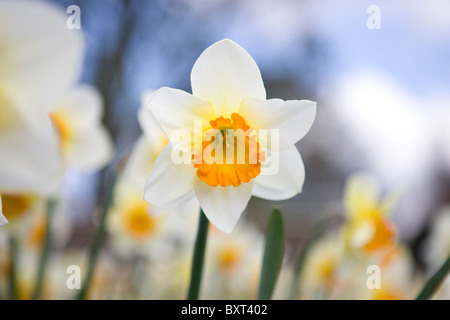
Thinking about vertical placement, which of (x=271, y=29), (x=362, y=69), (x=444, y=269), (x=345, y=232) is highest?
(x=271, y=29)

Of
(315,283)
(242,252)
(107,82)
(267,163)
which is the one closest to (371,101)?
(315,283)

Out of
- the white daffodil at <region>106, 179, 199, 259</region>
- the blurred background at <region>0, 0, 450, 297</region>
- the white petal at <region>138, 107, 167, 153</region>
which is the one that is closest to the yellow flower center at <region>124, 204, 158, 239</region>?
the white daffodil at <region>106, 179, 199, 259</region>

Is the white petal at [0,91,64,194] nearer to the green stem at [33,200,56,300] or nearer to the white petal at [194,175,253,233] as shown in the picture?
the white petal at [194,175,253,233]

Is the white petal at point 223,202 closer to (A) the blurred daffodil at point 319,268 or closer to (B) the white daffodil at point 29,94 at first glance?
(B) the white daffodil at point 29,94

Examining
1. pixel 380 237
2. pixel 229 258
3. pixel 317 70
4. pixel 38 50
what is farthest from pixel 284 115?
pixel 317 70

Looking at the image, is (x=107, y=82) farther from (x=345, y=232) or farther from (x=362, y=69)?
(x=345, y=232)

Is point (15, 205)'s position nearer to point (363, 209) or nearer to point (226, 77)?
point (226, 77)

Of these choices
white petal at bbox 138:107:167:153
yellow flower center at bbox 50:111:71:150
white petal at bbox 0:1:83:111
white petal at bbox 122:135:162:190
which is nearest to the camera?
white petal at bbox 0:1:83:111

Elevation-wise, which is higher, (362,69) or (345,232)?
(362,69)
